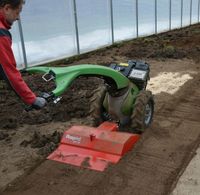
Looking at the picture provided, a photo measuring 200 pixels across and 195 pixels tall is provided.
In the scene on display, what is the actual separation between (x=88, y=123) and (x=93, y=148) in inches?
47.2

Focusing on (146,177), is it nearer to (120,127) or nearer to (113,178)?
(113,178)

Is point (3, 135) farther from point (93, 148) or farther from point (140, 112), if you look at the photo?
point (140, 112)

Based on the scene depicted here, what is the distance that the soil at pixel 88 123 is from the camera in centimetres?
349

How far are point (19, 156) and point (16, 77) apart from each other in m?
1.68

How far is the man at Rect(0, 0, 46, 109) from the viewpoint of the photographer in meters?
2.63

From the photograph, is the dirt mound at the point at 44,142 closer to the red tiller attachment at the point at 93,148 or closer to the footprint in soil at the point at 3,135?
the red tiller attachment at the point at 93,148

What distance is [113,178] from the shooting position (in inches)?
141

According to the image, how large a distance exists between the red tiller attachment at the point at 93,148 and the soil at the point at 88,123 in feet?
0.33

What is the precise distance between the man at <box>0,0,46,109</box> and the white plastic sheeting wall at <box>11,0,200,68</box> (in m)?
5.76

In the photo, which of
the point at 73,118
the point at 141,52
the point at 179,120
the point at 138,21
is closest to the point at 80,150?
the point at 73,118

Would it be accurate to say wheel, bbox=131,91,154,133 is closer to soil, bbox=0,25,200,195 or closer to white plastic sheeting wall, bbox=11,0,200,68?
soil, bbox=0,25,200,195

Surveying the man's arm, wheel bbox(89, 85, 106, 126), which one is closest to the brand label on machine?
wheel bbox(89, 85, 106, 126)

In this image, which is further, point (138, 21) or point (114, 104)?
point (138, 21)

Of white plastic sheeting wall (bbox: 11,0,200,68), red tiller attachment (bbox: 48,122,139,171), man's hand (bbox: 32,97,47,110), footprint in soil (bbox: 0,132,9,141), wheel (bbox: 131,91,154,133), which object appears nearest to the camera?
man's hand (bbox: 32,97,47,110)
